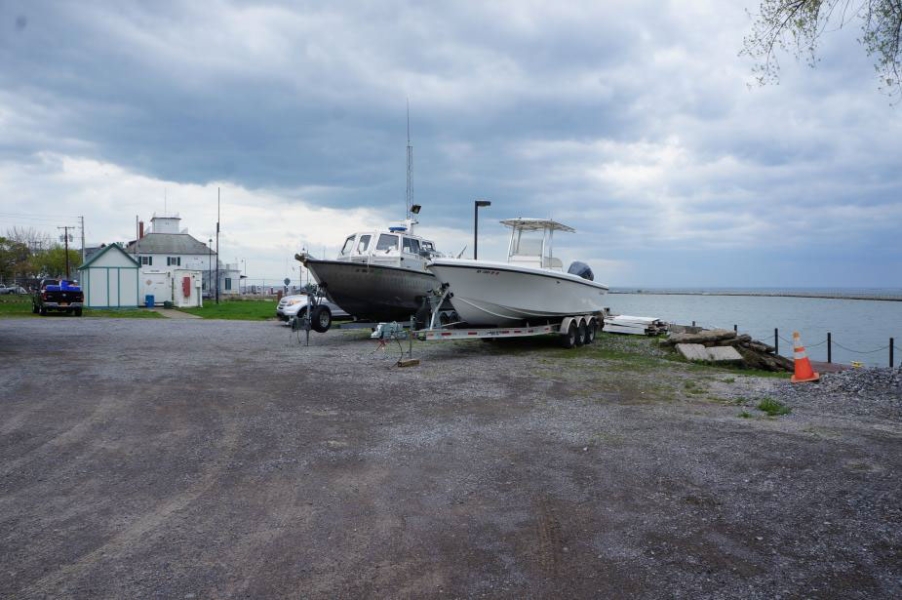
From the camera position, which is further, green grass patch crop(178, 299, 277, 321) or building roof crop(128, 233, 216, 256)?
building roof crop(128, 233, 216, 256)

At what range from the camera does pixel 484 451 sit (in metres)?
5.28

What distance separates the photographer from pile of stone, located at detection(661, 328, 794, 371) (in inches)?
502

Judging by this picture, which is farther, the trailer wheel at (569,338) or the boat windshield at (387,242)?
→ the boat windshield at (387,242)

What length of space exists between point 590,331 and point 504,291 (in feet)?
12.6

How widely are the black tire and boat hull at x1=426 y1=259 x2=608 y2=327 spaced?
445cm

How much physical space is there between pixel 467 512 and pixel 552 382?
5.53 meters

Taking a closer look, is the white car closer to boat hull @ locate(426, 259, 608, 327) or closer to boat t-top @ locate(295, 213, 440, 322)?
boat t-top @ locate(295, 213, 440, 322)

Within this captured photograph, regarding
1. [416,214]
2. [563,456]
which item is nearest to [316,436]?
[563,456]

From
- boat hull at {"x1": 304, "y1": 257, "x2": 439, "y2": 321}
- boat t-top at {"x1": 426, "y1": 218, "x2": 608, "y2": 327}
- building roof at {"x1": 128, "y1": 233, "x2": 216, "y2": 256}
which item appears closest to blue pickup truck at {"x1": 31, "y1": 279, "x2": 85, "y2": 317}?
boat hull at {"x1": 304, "y1": 257, "x2": 439, "y2": 321}

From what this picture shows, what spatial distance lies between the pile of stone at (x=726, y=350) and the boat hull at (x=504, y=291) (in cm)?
280

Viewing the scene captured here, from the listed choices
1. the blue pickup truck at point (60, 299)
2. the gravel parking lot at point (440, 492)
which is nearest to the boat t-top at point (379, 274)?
the gravel parking lot at point (440, 492)

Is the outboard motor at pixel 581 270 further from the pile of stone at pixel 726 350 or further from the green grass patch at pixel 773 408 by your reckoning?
the green grass patch at pixel 773 408

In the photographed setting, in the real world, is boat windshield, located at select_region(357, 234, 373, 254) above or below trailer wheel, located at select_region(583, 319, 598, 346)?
above

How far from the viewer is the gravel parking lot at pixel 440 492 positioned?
303 cm
